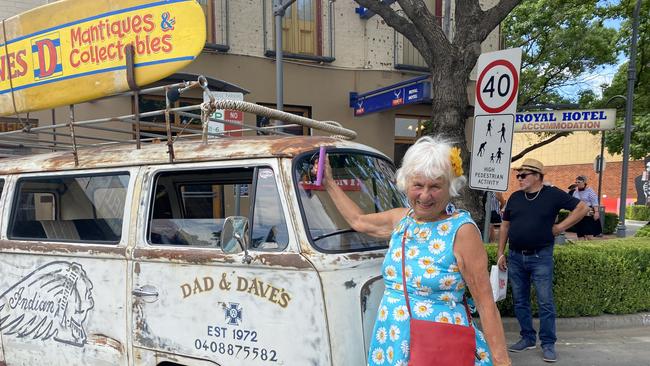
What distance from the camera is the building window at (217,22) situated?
996cm

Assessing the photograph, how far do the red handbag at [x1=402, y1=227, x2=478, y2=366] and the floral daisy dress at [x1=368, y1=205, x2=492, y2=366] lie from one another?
4 cm

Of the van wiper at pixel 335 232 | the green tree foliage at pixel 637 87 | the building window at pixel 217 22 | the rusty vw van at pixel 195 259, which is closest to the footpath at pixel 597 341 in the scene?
the van wiper at pixel 335 232

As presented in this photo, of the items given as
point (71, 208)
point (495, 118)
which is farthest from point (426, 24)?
point (71, 208)

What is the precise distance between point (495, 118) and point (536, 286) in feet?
5.60

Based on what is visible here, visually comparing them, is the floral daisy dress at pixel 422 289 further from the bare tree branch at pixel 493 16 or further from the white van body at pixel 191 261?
the bare tree branch at pixel 493 16

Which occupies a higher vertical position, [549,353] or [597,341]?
[549,353]

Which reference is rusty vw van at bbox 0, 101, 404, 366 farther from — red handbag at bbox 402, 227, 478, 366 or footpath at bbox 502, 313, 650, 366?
footpath at bbox 502, 313, 650, 366

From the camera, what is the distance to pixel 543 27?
16125mm

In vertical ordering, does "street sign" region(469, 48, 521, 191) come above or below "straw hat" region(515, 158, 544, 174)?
above

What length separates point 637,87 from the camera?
643 inches

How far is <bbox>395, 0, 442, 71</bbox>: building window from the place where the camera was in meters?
11.9

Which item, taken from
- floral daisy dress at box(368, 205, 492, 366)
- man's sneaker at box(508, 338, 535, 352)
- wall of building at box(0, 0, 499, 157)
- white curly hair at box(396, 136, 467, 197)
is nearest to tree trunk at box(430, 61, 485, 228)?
man's sneaker at box(508, 338, 535, 352)

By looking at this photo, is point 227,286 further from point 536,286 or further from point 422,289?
point 536,286

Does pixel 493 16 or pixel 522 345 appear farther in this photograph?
pixel 493 16
